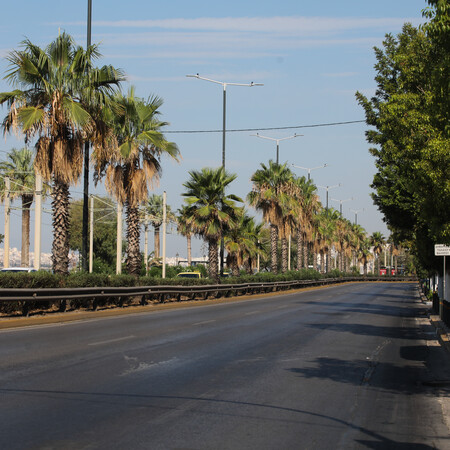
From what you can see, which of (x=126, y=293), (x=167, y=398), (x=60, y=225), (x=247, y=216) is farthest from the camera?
(x=247, y=216)

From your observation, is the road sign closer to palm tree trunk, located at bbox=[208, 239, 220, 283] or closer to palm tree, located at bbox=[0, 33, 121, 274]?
palm tree, located at bbox=[0, 33, 121, 274]

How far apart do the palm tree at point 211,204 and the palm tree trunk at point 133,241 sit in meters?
9.57

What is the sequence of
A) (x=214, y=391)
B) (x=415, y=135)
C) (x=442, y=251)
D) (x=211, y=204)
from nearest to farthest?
(x=214, y=391) < (x=415, y=135) < (x=442, y=251) < (x=211, y=204)

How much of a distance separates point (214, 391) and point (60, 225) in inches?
635

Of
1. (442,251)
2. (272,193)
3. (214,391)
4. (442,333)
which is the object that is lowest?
(442,333)

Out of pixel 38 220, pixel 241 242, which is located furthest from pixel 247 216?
pixel 38 220

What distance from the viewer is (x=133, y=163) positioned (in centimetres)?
3206

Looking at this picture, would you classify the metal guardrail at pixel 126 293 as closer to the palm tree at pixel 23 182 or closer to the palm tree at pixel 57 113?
the palm tree at pixel 57 113

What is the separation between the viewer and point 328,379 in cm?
1124

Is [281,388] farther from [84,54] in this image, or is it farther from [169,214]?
[169,214]

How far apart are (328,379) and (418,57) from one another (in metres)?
13.6

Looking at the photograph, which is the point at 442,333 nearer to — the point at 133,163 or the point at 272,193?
the point at 133,163

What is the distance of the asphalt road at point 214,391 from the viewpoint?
710 cm

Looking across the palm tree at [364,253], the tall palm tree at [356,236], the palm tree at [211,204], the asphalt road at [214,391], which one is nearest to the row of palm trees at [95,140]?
the palm tree at [211,204]
